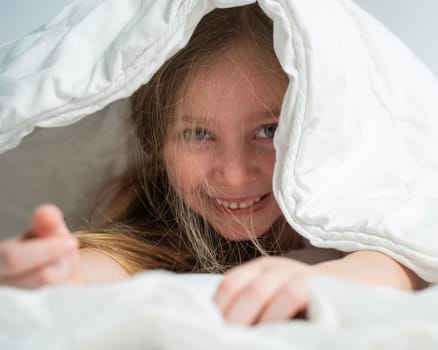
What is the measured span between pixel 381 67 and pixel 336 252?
255 millimetres

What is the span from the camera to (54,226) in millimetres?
462

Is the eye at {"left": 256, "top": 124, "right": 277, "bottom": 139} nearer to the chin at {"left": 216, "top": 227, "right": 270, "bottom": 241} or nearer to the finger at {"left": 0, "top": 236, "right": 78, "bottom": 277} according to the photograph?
the chin at {"left": 216, "top": 227, "right": 270, "bottom": 241}

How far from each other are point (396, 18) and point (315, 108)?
812 millimetres

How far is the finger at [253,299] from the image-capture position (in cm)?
44

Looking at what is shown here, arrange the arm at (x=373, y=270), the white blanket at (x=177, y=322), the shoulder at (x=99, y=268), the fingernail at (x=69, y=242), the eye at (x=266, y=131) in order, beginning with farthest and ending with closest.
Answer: the eye at (x=266, y=131) → the shoulder at (x=99, y=268) → the arm at (x=373, y=270) → the fingernail at (x=69, y=242) → the white blanket at (x=177, y=322)

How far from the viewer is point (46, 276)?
48cm

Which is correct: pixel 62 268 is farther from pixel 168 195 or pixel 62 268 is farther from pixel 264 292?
pixel 168 195

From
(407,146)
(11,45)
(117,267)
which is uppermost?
(11,45)

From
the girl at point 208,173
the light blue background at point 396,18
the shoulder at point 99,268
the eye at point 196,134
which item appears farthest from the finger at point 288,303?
the light blue background at point 396,18

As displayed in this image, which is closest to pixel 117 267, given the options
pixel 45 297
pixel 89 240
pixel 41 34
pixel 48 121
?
pixel 89 240

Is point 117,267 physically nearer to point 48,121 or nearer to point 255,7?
point 48,121

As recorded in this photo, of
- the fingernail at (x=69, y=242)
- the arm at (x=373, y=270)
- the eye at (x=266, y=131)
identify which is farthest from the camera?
the eye at (x=266, y=131)

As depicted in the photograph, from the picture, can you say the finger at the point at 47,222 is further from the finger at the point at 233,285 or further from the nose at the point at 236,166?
the nose at the point at 236,166

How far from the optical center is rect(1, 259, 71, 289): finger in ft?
1.57
